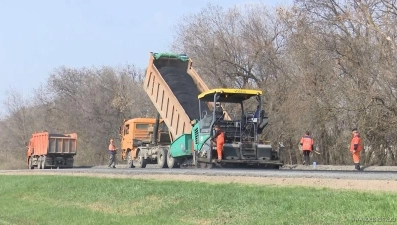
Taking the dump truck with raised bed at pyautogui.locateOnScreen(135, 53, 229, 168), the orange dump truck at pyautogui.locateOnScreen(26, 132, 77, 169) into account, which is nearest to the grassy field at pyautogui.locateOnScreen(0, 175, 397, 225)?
the dump truck with raised bed at pyautogui.locateOnScreen(135, 53, 229, 168)

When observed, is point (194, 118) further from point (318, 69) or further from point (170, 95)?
point (318, 69)

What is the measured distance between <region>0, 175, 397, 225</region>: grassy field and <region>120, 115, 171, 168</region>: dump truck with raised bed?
847 cm

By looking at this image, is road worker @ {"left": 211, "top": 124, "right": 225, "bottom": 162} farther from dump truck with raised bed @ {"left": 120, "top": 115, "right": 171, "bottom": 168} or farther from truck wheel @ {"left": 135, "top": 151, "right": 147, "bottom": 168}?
truck wheel @ {"left": 135, "top": 151, "right": 147, "bottom": 168}

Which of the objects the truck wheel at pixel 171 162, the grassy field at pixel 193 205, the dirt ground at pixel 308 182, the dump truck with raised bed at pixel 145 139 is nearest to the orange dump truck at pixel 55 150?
the dump truck with raised bed at pixel 145 139

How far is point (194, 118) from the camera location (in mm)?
22344

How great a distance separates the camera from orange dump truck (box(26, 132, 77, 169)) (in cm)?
3734

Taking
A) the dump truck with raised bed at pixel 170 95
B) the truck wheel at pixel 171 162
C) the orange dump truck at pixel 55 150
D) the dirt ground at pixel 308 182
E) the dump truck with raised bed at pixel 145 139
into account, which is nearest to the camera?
the dirt ground at pixel 308 182

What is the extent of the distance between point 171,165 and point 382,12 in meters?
12.3

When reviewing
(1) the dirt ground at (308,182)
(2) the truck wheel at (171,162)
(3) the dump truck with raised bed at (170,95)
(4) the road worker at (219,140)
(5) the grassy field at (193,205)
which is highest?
(3) the dump truck with raised bed at (170,95)

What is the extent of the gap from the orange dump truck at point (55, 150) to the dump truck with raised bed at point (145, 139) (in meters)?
8.28

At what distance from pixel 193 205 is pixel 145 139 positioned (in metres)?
17.9

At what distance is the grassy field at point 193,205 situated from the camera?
28.2 ft

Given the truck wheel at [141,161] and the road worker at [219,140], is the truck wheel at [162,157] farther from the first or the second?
the road worker at [219,140]

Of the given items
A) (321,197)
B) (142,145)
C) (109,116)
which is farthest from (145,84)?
A: (109,116)
